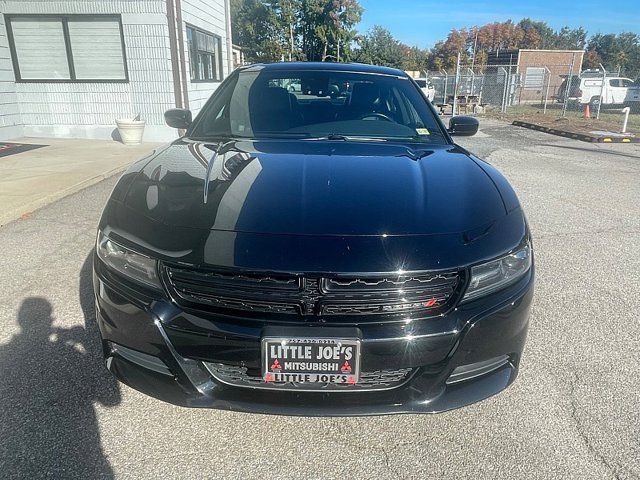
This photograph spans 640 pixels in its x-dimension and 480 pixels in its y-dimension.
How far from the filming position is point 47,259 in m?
4.07

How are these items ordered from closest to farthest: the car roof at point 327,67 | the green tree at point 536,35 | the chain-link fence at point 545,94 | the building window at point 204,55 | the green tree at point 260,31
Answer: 1. the car roof at point 327,67
2. the building window at point 204,55
3. the chain-link fence at point 545,94
4. the green tree at point 260,31
5. the green tree at point 536,35

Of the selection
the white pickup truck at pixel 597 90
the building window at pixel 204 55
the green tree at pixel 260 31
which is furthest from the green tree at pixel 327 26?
the building window at pixel 204 55

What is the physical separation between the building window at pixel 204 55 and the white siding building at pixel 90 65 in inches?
28.2

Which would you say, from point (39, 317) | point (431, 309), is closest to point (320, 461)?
point (431, 309)

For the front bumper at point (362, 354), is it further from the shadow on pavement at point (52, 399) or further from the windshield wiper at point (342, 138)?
the windshield wiper at point (342, 138)

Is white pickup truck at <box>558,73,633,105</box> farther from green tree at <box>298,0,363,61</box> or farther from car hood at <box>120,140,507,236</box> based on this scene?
green tree at <box>298,0,363,61</box>

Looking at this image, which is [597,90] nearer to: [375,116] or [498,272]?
[375,116]

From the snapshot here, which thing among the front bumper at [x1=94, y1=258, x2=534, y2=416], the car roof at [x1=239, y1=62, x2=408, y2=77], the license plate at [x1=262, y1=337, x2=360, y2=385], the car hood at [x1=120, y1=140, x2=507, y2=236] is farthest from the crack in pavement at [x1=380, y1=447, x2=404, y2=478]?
the car roof at [x1=239, y1=62, x2=408, y2=77]

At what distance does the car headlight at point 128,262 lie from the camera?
182 centimetres

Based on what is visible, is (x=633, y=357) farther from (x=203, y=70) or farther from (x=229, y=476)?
(x=203, y=70)

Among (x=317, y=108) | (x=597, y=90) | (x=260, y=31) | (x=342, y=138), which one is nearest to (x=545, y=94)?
(x=597, y=90)

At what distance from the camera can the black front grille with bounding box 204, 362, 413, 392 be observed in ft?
5.84

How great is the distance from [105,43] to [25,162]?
13.3 feet

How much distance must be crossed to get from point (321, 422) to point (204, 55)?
13415 mm
